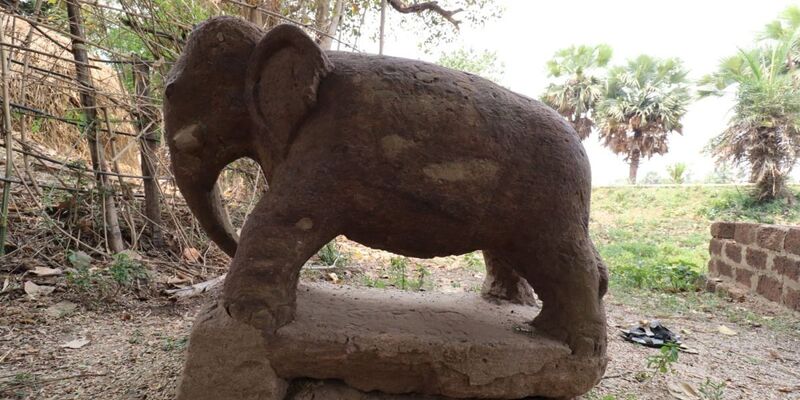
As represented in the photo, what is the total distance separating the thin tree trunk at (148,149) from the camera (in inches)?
126

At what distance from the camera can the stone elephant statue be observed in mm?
1371

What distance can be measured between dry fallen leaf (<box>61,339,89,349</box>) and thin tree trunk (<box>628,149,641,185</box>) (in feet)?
42.9

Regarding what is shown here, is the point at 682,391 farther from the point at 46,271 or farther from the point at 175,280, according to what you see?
the point at 46,271

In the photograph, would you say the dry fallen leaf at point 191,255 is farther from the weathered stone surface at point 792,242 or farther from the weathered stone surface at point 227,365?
the weathered stone surface at point 792,242

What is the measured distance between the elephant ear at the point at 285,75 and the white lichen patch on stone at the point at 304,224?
11.3 inches

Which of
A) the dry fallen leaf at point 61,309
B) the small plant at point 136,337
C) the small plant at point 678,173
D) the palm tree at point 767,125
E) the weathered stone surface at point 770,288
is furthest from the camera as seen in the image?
the small plant at point 678,173

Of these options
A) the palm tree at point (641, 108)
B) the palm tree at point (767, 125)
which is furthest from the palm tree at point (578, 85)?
the palm tree at point (767, 125)

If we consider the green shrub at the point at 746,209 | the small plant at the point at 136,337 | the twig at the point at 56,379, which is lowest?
the twig at the point at 56,379

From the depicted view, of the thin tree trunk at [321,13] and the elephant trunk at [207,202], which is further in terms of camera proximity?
the thin tree trunk at [321,13]

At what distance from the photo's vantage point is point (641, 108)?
1227 centimetres

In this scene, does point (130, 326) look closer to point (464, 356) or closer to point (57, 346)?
point (57, 346)

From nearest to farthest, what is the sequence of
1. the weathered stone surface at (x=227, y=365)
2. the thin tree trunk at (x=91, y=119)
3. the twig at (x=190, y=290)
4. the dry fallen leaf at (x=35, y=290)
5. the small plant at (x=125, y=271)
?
1. the weathered stone surface at (x=227, y=365)
2. the dry fallen leaf at (x=35, y=290)
3. the small plant at (x=125, y=271)
4. the twig at (x=190, y=290)
5. the thin tree trunk at (x=91, y=119)

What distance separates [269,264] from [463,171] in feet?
2.13

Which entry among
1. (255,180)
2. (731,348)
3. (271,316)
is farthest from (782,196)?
(271,316)
